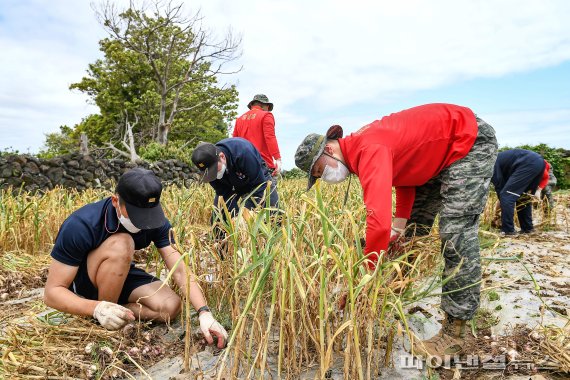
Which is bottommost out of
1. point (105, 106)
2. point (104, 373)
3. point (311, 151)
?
point (104, 373)

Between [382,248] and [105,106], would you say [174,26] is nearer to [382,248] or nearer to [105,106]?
[105,106]

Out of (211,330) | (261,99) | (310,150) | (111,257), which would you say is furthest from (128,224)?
(261,99)

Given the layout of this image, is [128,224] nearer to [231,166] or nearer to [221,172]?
[221,172]

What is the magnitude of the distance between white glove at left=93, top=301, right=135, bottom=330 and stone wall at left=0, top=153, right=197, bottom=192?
5.48m

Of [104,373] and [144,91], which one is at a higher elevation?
[144,91]

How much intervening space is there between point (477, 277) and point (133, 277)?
1.95m

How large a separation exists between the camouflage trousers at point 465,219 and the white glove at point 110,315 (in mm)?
1621

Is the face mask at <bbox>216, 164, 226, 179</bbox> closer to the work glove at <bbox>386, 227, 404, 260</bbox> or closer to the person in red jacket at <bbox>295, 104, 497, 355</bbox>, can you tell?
the person in red jacket at <bbox>295, 104, 497, 355</bbox>

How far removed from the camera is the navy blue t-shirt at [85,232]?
2.20m

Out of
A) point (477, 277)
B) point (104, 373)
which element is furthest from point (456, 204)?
point (104, 373)

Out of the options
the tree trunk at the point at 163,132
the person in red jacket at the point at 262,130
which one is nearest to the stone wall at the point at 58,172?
the person in red jacket at the point at 262,130

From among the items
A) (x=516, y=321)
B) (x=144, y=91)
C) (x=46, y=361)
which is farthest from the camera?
(x=144, y=91)

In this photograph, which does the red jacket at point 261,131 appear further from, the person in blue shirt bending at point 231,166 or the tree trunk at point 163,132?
the tree trunk at point 163,132

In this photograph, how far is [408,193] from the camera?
2.63 m
